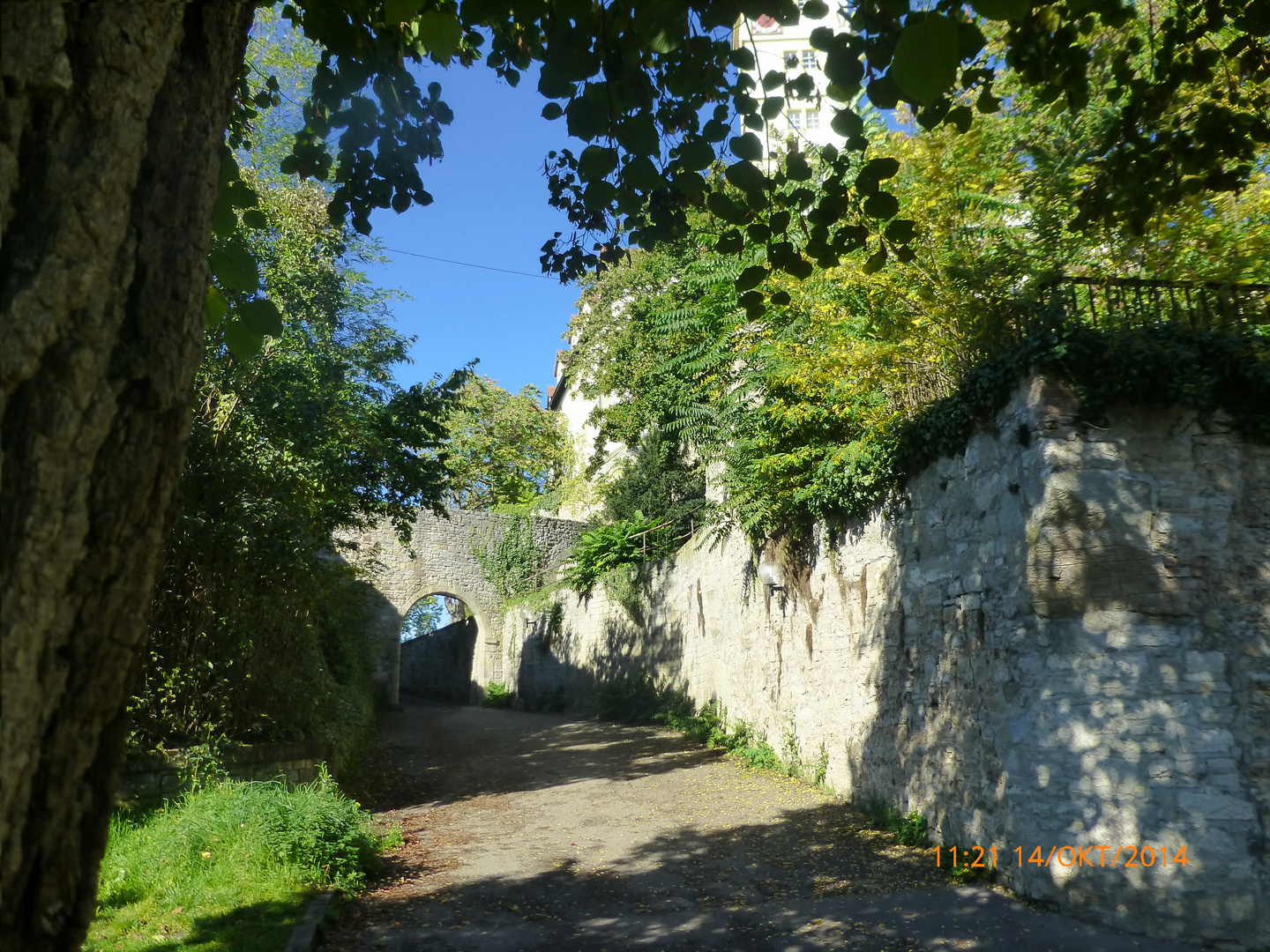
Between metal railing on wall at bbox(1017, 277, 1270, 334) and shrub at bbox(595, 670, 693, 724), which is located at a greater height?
metal railing on wall at bbox(1017, 277, 1270, 334)

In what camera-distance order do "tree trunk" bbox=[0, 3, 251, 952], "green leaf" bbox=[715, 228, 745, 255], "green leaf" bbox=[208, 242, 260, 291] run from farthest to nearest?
"green leaf" bbox=[715, 228, 745, 255] < "green leaf" bbox=[208, 242, 260, 291] < "tree trunk" bbox=[0, 3, 251, 952]

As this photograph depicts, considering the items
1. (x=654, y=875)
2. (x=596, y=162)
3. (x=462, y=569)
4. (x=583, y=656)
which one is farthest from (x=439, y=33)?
(x=462, y=569)

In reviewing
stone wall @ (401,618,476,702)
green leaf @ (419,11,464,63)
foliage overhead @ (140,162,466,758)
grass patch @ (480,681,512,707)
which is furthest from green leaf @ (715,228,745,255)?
stone wall @ (401,618,476,702)

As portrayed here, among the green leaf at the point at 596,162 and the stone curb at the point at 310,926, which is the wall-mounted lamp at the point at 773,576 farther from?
the green leaf at the point at 596,162

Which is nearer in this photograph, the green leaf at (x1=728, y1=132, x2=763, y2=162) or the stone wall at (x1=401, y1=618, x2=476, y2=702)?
the green leaf at (x1=728, y1=132, x2=763, y2=162)

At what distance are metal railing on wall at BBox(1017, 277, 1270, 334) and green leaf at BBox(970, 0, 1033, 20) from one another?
3.87m

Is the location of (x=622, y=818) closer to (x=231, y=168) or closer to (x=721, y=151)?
(x=721, y=151)

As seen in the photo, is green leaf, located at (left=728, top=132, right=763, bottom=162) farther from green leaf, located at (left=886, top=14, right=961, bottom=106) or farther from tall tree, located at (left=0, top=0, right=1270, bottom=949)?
tall tree, located at (left=0, top=0, right=1270, bottom=949)

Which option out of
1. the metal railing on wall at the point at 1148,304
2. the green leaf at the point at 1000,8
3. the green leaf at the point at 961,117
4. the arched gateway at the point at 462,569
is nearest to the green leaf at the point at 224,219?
the green leaf at the point at 1000,8

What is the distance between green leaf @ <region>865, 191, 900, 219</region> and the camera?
388 cm

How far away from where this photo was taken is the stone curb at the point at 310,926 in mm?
4617

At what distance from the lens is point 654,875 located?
6.62 metres

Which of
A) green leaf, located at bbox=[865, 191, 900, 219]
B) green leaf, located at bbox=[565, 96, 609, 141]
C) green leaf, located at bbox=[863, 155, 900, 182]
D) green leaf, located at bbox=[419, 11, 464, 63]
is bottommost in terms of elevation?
green leaf, located at bbox=[419, 11, 464, 63]

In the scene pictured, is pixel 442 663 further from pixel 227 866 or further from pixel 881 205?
pixel 881 205
